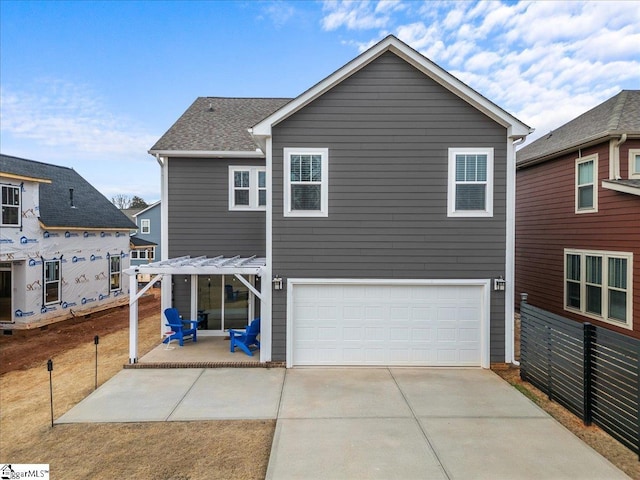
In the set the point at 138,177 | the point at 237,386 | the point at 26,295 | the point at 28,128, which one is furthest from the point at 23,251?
the point at 138,177

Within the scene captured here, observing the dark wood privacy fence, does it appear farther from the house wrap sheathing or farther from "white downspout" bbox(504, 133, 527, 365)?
the house wrap sheathing

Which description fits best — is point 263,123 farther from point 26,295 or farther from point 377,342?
point 26,295

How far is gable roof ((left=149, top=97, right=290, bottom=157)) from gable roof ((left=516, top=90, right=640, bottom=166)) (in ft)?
29.4

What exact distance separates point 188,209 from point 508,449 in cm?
953

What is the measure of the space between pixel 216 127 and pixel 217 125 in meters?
0.18

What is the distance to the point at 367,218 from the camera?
8320 mm

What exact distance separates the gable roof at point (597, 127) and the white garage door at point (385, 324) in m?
5.25

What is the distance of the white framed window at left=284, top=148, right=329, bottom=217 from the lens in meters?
8.27

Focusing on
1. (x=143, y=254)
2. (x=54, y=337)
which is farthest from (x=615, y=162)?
(x=143, y=254)

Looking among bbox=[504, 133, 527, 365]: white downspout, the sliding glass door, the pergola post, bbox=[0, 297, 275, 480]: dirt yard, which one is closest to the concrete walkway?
bbox=[0, 297, 275, 480]: dirt yard

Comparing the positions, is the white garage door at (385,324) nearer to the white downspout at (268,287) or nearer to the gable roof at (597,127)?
the white downspout at (268,287)

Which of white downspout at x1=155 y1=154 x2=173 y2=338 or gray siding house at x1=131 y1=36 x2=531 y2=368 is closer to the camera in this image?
gray siding house at x1=131 y1=36 x2=531 y2=368

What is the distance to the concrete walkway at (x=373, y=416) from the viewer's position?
14.7ft

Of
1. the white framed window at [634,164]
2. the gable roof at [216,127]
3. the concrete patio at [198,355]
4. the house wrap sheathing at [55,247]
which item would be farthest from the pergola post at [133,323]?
the white framed window at [634,164]
